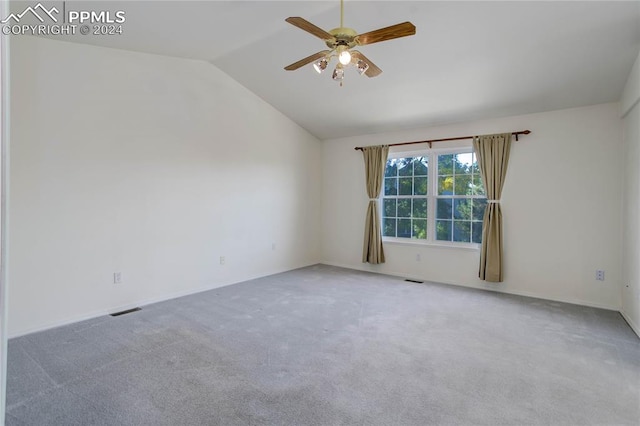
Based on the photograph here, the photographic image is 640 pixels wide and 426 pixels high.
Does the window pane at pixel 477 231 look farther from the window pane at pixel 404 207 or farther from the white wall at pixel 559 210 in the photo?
the window pane at pixel 404 207

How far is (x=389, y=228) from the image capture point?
19.5 feet

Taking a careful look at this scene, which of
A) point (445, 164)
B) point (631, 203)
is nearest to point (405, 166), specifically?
point (445, 164)

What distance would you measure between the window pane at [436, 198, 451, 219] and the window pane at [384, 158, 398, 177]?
95 cm

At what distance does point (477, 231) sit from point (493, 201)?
1.84ft

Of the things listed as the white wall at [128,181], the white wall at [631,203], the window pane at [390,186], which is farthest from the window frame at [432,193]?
the white wall at [128,181]

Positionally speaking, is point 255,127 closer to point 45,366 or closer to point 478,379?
point 45,366

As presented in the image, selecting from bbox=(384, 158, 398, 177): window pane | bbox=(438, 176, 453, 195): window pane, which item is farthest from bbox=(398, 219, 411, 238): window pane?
bbox=(384, 158, 398, 177): window pane

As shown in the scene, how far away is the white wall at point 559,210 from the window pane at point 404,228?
60cm

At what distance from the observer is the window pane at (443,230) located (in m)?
5.30

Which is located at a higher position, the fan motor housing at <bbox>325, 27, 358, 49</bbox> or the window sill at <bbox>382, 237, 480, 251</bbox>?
the fan motor housing at <bbox>325, 27, 358, 49</bbox>

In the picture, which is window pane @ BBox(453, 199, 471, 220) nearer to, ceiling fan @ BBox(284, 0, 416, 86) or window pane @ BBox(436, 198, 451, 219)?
window pane @ BBox(436, 198, 451, 219)

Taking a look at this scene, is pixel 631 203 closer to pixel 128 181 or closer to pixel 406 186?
pixel 406 186

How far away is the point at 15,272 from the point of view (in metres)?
3.07

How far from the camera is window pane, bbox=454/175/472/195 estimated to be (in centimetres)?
511
